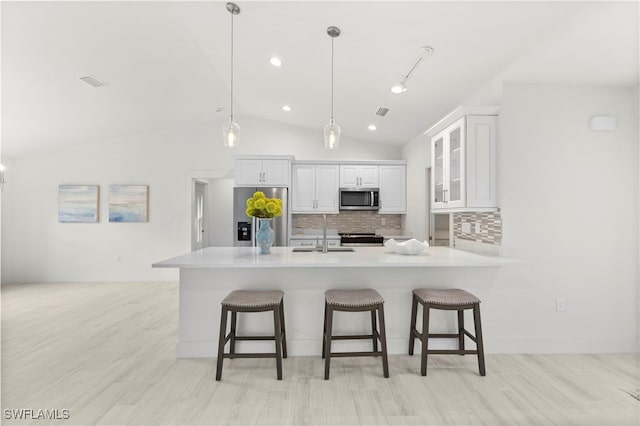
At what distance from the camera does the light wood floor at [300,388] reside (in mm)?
1984

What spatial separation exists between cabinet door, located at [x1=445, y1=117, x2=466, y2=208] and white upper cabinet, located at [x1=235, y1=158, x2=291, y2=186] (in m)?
2.84

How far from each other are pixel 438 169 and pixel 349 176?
232 cm

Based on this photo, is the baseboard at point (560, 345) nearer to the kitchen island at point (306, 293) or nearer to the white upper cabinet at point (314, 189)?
the kitchen island at point (306, 293)

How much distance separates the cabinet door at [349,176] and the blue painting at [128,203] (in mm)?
3512

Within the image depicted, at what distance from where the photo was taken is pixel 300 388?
2.31 meters

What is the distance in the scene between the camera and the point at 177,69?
157 inches

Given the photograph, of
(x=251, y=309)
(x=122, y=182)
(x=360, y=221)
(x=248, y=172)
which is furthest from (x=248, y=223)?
(x=251, y=309)

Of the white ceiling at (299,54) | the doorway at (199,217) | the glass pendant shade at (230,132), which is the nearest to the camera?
the white ceiling at (299,54)

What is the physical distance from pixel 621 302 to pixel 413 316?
187 centimetres

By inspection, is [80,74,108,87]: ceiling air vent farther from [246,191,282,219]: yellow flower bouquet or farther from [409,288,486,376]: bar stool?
[409,288,486,376]: bar stool

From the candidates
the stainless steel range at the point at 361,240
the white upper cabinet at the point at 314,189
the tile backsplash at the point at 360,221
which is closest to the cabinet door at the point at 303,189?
the white upper cabinet at the point at 314,189

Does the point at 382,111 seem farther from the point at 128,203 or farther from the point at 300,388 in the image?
the point at 128,203

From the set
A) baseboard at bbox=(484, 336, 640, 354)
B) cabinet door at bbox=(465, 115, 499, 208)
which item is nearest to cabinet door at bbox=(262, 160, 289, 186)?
cabinet door at bbox=(465, 115, 499, 208)

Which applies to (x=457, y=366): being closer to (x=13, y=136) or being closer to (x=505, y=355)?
(x=505, y=355)
